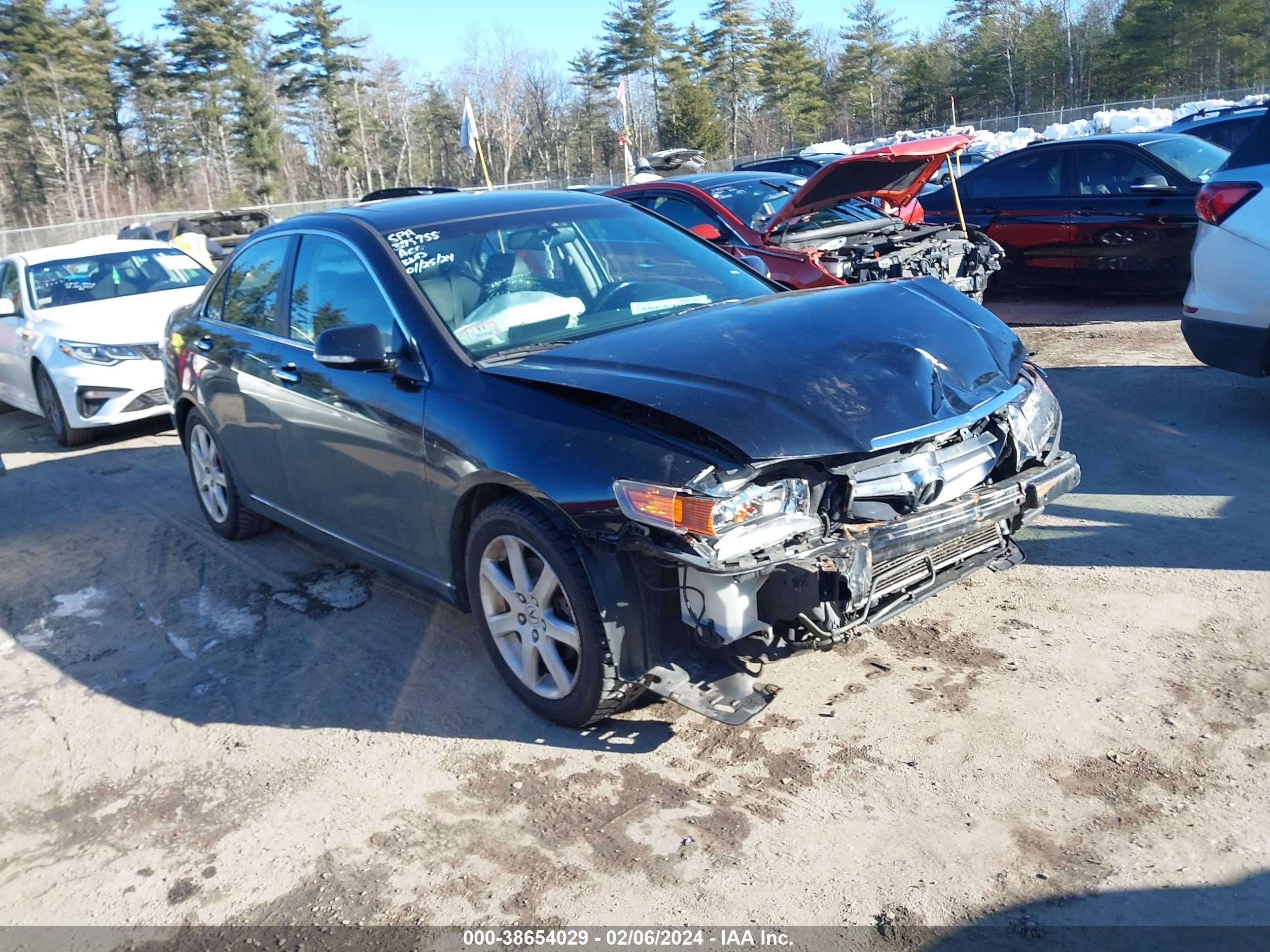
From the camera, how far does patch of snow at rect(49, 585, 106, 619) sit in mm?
5316

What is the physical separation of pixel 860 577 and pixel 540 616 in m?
1.11

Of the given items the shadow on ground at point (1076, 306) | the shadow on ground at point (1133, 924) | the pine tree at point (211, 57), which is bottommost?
the shadow on ground at point (1133, 924)

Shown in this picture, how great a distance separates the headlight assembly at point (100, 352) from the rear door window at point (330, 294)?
4608 mm

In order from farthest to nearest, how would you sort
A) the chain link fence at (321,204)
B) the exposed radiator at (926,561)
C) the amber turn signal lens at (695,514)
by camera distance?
the chain link fence at (321,204) < the exposed radiator at (926,561) < the amber turn signal lens at (695,514)

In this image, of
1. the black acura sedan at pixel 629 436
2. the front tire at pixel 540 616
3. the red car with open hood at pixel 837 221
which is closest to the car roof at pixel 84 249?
the red car with open hood at pixel 837 221

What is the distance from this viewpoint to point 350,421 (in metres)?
4.34

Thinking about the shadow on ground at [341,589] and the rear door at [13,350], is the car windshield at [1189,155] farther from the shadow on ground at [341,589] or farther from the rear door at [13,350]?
the rear door at [13,350]

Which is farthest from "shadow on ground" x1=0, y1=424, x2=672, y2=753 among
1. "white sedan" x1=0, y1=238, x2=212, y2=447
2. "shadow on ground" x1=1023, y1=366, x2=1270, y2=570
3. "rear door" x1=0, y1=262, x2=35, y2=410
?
"rear door" x1=0, y1=262, x2=35, y2=410

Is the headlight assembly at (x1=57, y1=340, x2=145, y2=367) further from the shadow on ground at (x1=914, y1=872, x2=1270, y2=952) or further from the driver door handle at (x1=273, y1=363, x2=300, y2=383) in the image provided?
the shadow on ground at (x1=914, y1=872, x2=1270, y2=952)

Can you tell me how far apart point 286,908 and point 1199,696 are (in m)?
2.95

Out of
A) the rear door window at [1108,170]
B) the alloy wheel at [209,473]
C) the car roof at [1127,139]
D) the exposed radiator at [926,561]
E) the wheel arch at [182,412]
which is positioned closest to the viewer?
the exposed radiator at [926,561]

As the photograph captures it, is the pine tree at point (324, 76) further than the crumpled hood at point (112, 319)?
Yes

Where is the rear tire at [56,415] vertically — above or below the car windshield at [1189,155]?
below

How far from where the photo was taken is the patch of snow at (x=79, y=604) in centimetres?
532
